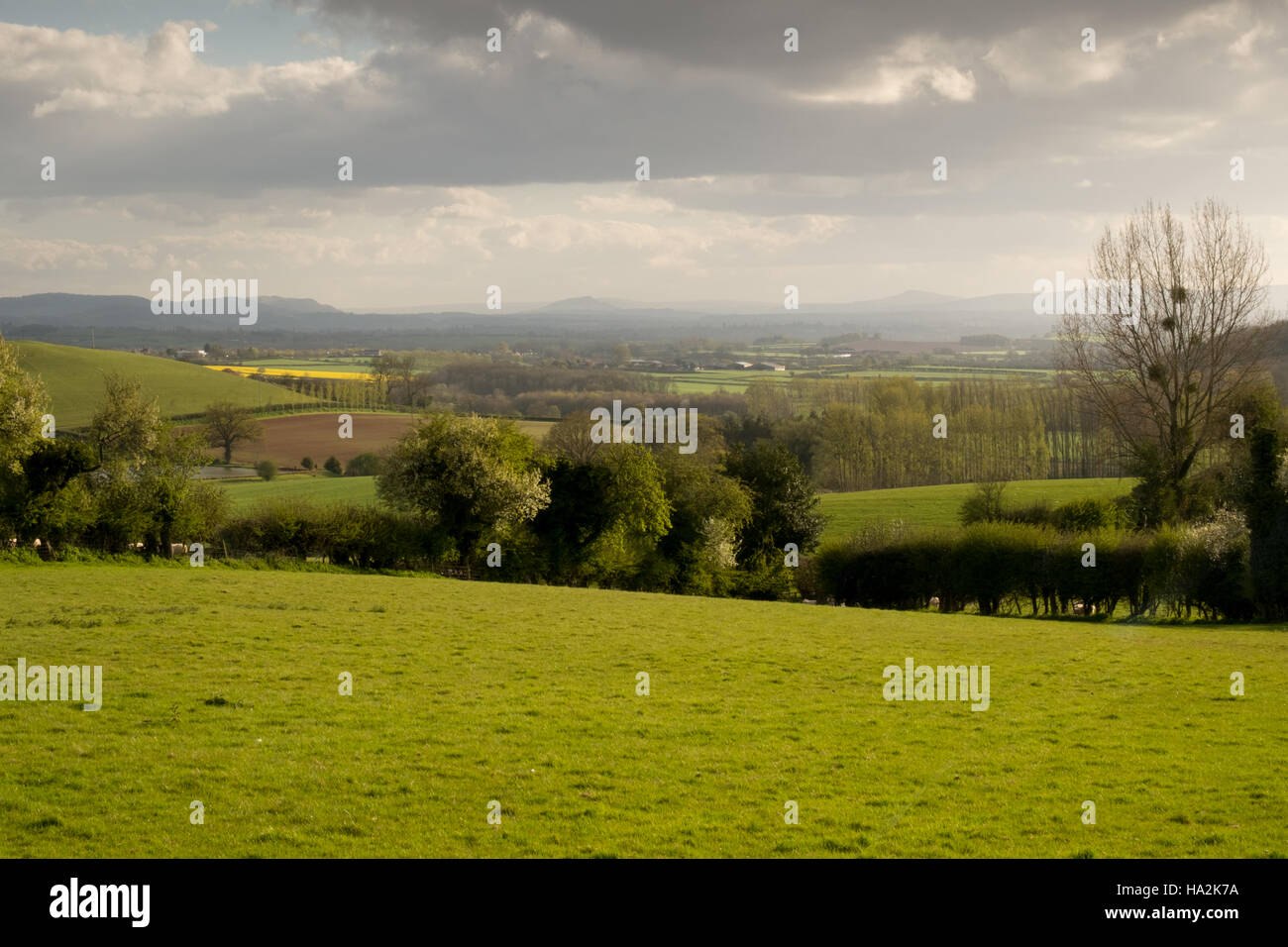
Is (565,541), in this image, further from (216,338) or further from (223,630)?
(216,338)

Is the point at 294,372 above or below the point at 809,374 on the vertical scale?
below

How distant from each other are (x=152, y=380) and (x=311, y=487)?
50.6 m

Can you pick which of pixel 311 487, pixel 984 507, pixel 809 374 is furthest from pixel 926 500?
pixel 809 374

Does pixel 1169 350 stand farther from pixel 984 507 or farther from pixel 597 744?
pixel 597 744

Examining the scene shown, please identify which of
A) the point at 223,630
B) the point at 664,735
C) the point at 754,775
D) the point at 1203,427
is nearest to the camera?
the point at 754,775

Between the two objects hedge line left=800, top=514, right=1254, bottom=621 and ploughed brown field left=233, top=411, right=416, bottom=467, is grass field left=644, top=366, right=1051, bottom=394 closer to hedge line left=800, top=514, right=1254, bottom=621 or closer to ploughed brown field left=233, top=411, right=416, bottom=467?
ploughed brown field left=233, top=411, right=416, bottom=467

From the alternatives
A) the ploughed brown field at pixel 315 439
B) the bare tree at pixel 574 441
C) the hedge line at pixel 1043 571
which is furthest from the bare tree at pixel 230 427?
the hedge line at pixel 1043 571

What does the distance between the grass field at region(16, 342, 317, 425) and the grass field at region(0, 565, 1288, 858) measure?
292 ft

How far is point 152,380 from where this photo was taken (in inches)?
4663

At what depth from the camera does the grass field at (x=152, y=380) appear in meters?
105

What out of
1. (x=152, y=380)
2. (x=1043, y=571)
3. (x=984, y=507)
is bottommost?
(x=1043, y=571)
